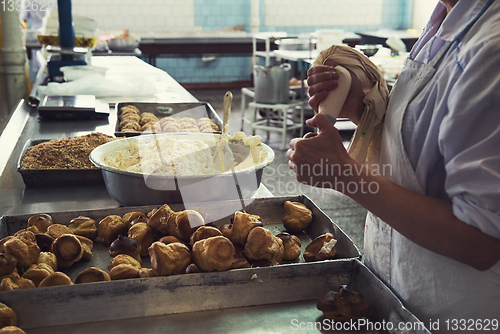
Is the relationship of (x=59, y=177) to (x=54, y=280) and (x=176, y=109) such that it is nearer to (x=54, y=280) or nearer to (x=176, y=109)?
(x=54, y=280)

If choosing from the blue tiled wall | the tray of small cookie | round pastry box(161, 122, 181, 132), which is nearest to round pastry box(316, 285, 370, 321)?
the tray of small cookie

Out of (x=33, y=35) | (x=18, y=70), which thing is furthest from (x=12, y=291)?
(x=33, y=35)

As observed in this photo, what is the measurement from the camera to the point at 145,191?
49.9 inches

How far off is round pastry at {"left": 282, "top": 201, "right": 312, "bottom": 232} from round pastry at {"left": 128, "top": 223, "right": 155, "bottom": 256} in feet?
1.26

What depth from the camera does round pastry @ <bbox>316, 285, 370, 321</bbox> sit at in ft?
2.77

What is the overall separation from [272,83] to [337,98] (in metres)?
4.93

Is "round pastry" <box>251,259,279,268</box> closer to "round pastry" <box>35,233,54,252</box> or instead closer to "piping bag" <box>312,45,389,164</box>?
"piping bag" <box>312,45,389,164</box>

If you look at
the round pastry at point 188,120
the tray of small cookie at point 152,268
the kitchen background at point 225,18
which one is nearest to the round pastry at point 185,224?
the tray of small cookie at point 152,268

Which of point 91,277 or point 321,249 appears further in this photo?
point 321,249

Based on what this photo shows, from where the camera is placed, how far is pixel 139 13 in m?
10.0

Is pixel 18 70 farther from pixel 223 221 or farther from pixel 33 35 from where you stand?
pixel 33 35

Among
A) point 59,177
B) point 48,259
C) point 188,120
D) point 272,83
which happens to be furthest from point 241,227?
point 272,83

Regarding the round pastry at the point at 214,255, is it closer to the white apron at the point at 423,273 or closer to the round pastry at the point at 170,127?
the white apron at the point at 423,273

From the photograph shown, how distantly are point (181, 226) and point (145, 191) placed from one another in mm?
267
